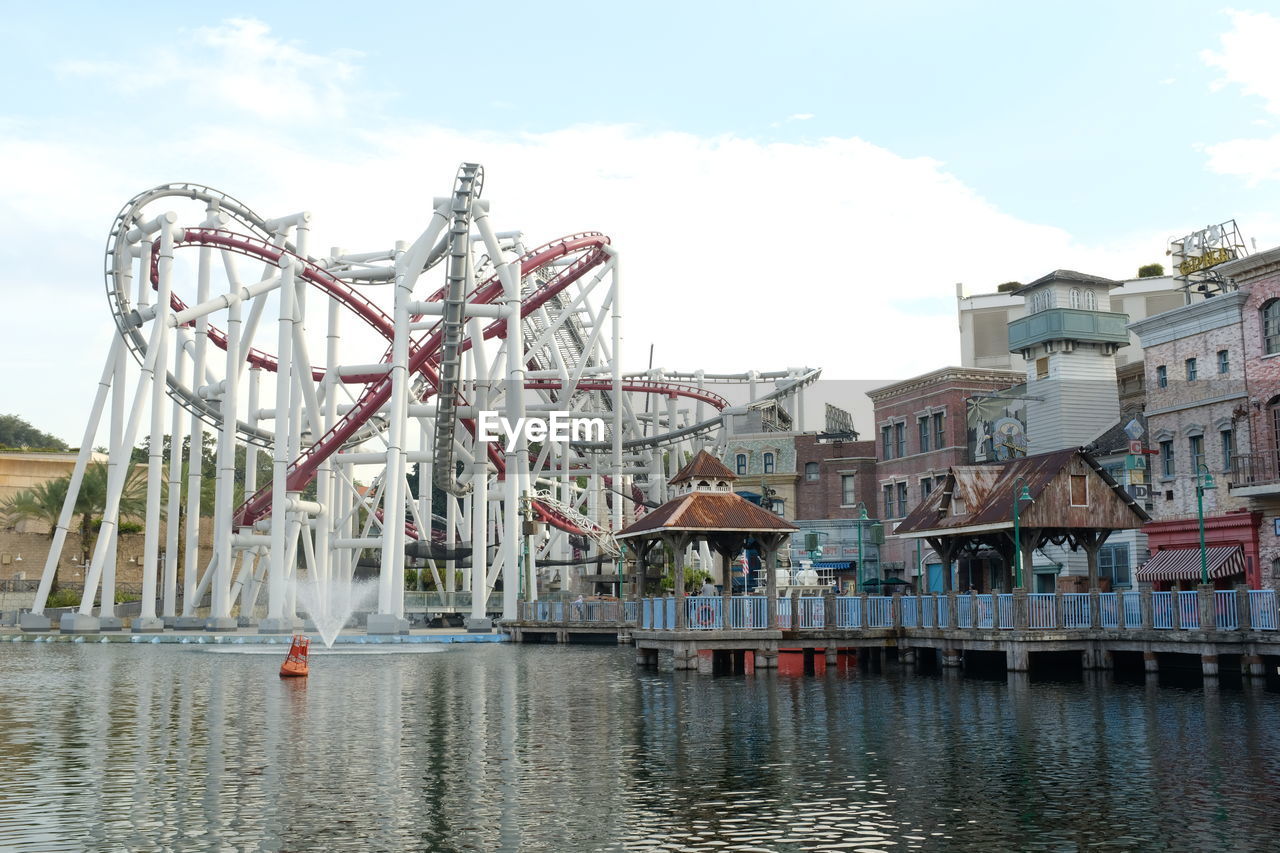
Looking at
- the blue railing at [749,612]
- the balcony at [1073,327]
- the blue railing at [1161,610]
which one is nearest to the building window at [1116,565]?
the balcony at [1073,327]

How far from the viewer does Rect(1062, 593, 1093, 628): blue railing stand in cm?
3288

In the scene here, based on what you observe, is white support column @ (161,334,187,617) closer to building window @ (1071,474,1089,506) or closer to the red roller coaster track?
the red roller coaster track

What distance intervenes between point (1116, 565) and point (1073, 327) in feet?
29.8

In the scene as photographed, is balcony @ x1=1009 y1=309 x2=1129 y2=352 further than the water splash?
No

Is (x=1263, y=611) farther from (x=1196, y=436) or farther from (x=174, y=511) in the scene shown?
(x=174, y=511)

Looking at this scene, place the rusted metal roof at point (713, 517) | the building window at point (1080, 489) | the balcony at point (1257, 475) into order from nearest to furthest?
the building window at point (1080, 489), the balcony at point (1257, 475), the rusted metal roof at point (713, 517)

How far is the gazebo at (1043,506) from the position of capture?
34.0m

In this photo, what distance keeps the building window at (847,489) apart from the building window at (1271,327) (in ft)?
94.3

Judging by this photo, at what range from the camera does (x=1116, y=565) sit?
149 feet

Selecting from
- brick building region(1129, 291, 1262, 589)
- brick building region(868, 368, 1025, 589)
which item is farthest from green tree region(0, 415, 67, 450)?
brick building region(1129, 291, 1262, 589)

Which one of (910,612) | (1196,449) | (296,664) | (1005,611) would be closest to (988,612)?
(1005,611)

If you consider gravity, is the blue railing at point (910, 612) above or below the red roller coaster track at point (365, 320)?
below

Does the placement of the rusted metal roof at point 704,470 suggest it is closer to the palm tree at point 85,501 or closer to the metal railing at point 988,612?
the metal railing at point 988,612

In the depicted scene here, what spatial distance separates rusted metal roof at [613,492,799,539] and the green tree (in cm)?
11075
